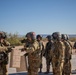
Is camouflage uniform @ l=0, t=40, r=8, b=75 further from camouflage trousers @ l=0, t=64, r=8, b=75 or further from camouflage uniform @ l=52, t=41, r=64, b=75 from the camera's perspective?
camouflage uniform @ l=52, t=41, r=64, b=75

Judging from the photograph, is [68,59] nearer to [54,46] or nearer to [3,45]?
[54,46]

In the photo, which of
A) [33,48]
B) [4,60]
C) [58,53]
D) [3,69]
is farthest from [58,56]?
[3,69]

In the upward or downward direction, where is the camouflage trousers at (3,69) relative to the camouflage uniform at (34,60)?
downward

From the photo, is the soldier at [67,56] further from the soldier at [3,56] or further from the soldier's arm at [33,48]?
the soldier at [3,56]

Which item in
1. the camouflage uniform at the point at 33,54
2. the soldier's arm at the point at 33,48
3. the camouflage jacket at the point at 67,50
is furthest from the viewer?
the camouflage jacket at the point at 67,50

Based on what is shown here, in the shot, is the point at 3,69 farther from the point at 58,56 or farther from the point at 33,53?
the point at 58,56

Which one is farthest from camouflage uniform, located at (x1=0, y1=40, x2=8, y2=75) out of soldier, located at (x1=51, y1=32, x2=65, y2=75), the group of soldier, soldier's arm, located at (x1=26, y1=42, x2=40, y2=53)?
soldier, located at (x1=51, y1=32, x2=65, y2=75)

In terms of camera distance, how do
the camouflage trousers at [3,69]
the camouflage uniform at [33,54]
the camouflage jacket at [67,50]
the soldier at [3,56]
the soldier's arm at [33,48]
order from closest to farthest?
the soldier's arm at [33,48], the camouflage uniform at [33,54], the soldier at [3,56], the camouflage trousers at [3,69], the camouflage jacket at [67,50]

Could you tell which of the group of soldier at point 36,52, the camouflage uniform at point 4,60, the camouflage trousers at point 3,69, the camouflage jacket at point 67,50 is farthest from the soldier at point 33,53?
the camouflage jacket at point 67,50

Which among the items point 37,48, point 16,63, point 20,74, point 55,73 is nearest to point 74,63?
point 16,63

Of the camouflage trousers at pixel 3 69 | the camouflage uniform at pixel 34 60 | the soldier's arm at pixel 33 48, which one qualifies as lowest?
the camouflage trousers at pixel 3 69

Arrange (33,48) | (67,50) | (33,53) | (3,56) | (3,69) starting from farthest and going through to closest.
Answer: (67,50)
(3,69)
(3,56)
(33,53)
(33,48)

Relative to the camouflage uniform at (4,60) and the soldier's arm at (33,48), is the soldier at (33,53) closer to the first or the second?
the soldier's arm at (33,48)

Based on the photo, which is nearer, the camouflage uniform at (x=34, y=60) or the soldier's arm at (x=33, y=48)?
the soldier's arm at (x=33, y=48)
